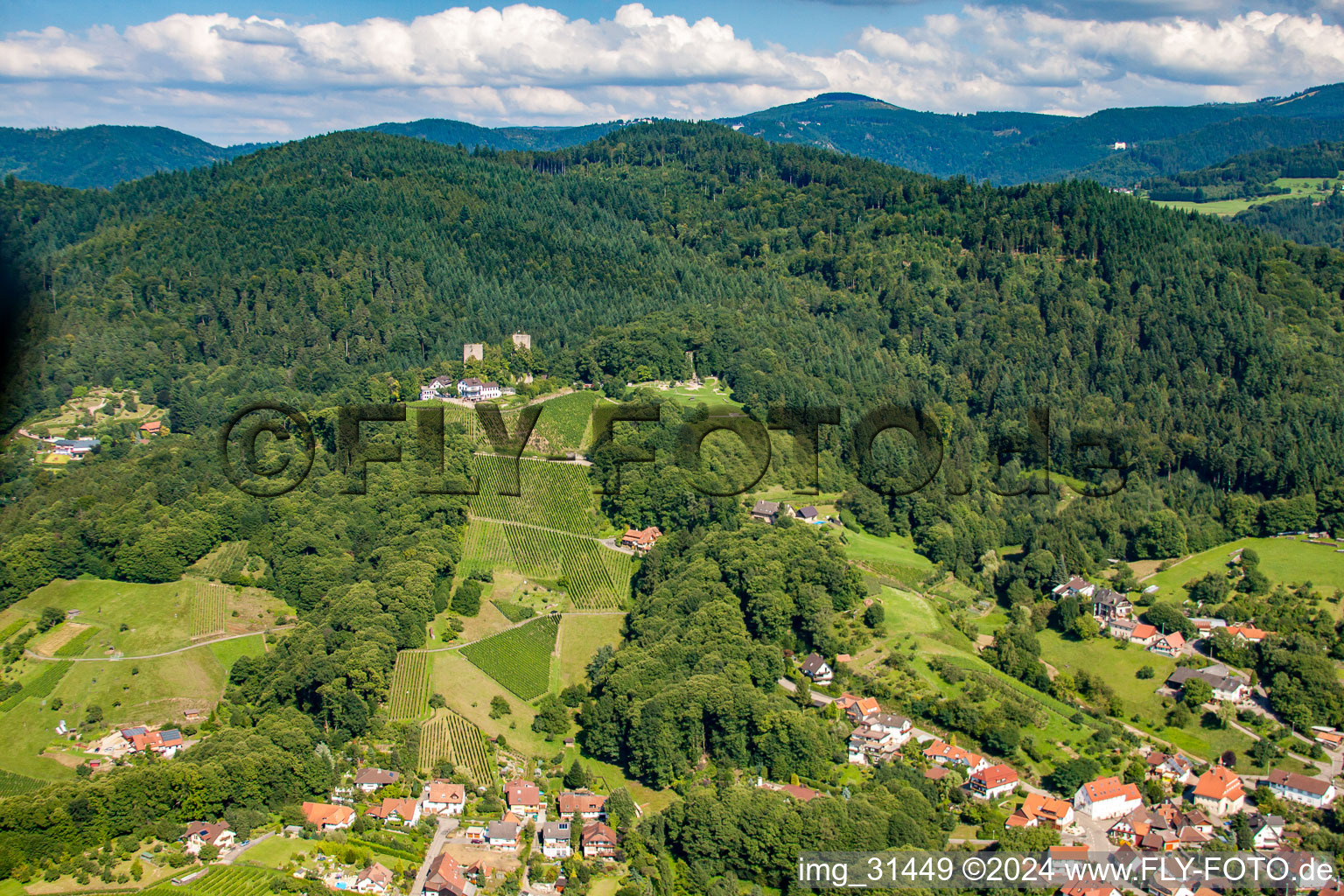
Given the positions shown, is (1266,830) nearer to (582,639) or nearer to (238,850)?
(582,639)

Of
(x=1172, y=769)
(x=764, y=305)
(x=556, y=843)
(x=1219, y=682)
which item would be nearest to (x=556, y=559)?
(x=556, y=843)

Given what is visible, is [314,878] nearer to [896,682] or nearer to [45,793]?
[45,793]

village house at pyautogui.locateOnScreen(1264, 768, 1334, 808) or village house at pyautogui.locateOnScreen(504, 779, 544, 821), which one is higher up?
village house at pyautogui.locateOnScreen(1264, 768, 1334, 808)

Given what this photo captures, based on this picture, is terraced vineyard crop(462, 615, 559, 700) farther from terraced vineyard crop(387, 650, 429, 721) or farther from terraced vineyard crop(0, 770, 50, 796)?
terraced vineyard crop(0, 770, 50, 796)

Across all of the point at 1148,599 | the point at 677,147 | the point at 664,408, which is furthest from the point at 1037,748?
the point at 677,147

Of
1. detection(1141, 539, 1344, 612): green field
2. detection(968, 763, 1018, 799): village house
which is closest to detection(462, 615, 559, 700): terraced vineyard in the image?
detection(968, 763, 1018, 799): village house

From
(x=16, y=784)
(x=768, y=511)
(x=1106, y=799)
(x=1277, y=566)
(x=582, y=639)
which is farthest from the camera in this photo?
(x=768, y=511)
